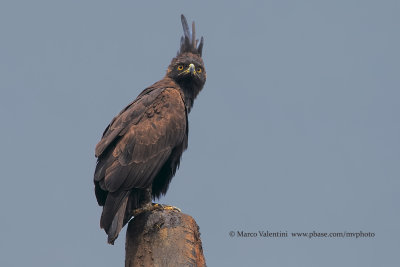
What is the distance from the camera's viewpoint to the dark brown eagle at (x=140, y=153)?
920 cm

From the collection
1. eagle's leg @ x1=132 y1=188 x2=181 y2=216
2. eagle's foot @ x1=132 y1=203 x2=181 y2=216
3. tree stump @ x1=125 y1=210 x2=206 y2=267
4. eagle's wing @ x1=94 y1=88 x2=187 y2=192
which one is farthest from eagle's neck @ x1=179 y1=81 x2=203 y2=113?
tree stump @ x1=125 y1=210 x2=206 y2=267

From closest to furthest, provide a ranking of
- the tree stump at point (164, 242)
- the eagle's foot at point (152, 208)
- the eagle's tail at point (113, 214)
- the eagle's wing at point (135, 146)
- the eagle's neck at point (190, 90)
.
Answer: the tree stump at point (164, 242), the eagle's tail at point (113, 214), the eagle's foot at point (152, 208), the eagle's wing at point (135, 146), the eagle's neck at point (190, 90)

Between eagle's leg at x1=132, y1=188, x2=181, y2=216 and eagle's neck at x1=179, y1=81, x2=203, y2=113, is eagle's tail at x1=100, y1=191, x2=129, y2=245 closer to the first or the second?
eagle's leg at x1=132, y1=188, x2=181, y2=216

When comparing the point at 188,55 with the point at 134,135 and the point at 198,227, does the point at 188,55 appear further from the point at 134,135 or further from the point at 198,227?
the point at 198,227

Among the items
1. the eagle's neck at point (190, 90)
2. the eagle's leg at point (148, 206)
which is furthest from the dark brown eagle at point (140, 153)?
the eagle's neck at point (190, 90)

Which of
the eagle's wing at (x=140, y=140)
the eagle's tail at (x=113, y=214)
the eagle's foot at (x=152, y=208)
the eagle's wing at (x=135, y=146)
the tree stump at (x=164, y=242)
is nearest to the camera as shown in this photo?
the tree stump at (x=164, y=242)

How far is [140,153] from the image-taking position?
32.3 feet

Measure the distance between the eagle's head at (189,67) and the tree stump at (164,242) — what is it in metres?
3.65

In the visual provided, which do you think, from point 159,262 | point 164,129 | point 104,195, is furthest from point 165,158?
point 159,262

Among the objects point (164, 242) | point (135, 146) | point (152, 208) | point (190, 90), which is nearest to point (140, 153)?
point (135, 146)

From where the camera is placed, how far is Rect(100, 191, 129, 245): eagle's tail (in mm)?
8734

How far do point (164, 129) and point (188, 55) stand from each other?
2899mm

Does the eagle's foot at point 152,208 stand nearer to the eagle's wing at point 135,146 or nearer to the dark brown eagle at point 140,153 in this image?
the dark brown eagle at point 140,153

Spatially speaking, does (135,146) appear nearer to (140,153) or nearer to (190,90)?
(140,153)
